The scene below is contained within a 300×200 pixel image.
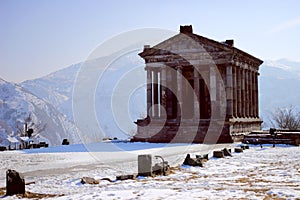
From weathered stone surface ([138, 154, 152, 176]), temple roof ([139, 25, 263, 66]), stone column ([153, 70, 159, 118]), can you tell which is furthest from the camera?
stone column ([153, 70, 159, 118])

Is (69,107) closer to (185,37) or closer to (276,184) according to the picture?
(185,37)

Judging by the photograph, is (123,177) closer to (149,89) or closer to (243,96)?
(149,89)

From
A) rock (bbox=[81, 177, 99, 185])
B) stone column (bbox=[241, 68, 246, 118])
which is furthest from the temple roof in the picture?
rock (bbox=[81, 177, 99, 185])

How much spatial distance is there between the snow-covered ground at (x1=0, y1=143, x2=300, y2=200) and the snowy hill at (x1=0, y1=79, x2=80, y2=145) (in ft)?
292

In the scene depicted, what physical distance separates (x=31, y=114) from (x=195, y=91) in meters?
95.8

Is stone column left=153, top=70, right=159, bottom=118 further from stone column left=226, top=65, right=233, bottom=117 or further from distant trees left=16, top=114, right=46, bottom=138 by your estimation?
distant trees left=16, top=114, right=46, bottom=138

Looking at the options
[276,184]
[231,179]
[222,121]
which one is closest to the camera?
[276,184]

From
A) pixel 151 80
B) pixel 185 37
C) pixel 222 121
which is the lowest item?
pixel 222 121

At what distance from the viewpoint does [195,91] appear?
3975cm

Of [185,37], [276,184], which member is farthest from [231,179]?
[185,37]

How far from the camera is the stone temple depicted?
37906 millimetres

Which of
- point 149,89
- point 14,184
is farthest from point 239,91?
point 14,184

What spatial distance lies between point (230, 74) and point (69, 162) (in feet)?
65.8

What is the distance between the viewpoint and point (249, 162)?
21.4 metres
